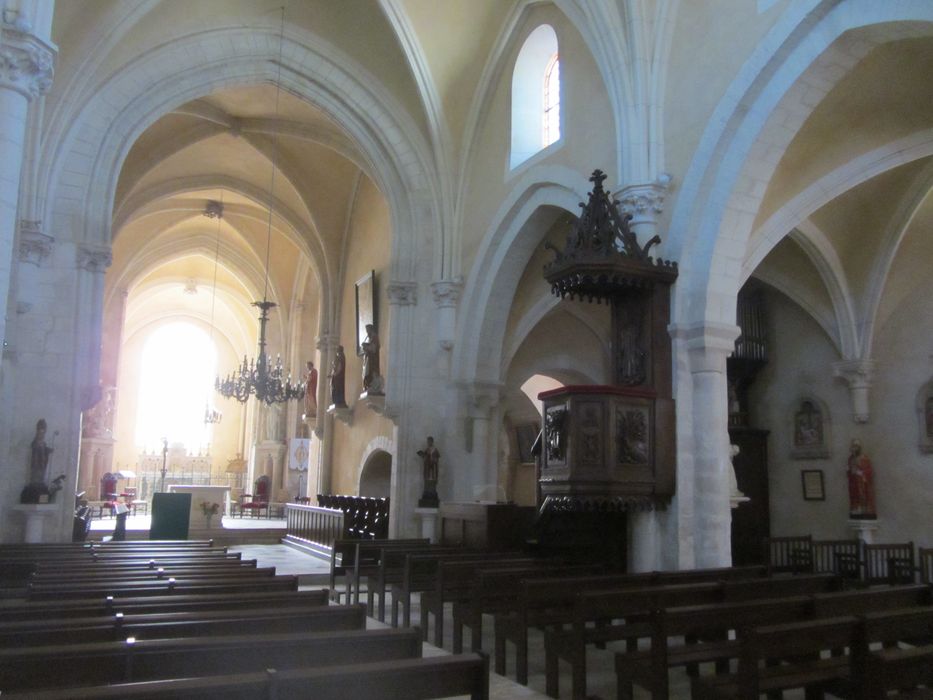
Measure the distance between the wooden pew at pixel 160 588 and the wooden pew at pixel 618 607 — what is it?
1842mm

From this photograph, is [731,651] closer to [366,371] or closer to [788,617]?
[788,617]

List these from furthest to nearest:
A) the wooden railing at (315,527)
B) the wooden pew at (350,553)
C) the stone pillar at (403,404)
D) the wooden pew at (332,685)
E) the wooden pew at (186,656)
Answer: the wooden railing at (315,527)
the stone pillar at (403,404)
the wooden pew at (350,553)
the wooden pew at (186,656)
the wooden pew at (332,685)

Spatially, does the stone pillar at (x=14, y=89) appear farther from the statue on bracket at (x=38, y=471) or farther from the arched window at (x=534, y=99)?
the arched window at (x=534, y=99)

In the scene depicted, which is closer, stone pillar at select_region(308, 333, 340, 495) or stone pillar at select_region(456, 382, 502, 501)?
stone pillar at select_region(456, 382, 502, 501)

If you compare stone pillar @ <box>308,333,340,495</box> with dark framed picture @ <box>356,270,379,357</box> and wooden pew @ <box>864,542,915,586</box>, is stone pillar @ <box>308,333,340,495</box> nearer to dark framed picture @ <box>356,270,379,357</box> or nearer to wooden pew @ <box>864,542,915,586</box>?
dark framed picture @ <box>356,270,379,357</box>

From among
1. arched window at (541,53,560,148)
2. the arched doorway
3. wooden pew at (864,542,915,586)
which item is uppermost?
arched window at (541,53,560,148)

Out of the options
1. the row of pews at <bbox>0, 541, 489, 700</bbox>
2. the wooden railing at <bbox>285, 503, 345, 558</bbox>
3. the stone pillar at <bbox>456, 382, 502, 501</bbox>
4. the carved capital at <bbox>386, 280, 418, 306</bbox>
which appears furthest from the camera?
the carved capital at <bbox>386, 280, 418, 306</bbox>

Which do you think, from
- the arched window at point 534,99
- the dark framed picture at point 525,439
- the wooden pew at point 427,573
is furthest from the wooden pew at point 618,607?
the dark framed picture at point 525,439

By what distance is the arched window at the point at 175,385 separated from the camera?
3616cm

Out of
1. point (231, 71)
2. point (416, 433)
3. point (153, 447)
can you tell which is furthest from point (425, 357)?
point (153, 447)

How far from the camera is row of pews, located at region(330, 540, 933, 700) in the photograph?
3.71m

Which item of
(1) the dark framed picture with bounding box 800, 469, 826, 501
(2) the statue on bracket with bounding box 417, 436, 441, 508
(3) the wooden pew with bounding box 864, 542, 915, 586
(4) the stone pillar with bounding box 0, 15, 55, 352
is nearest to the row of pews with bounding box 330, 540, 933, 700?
(3) the wooden pew with bounding box 864, 542, 915, 586

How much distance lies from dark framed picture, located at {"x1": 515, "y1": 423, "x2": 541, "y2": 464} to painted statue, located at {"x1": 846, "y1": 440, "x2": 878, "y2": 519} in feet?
29.0

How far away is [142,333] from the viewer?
36.5 meters
